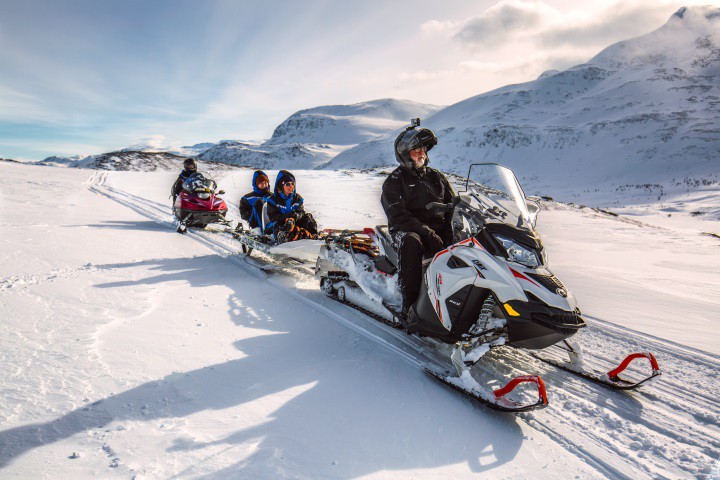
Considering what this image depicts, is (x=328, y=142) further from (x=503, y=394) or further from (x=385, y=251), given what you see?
(x=503, y=394)

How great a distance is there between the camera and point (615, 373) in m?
3.34

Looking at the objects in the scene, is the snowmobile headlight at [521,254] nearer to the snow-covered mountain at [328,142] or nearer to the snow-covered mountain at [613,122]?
the snow-covered mountain at [613,122]

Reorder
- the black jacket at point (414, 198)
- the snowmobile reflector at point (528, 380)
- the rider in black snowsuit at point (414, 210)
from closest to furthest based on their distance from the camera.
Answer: the snowmobile reflector at point (528, 380) < the rider in black snowsuit at point (414, 210) < the black jacket at point (414, 198)

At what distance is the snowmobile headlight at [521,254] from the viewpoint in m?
3.04

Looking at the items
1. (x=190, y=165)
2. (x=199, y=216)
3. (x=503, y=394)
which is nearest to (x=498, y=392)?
(x=503, y=394)

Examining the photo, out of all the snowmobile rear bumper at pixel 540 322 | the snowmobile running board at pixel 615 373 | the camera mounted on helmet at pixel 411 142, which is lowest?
the snowmobile running board at pixel 615 373

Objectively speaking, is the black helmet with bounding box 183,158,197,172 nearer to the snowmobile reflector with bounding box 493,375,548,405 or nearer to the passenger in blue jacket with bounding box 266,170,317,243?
the passenger in blue jacket with bounding box 266,170,317,243

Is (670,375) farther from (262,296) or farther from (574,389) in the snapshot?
(262,296)

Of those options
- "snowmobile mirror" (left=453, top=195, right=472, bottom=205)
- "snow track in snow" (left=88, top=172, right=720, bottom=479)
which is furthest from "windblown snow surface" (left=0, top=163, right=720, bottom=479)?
"snowmobile mirror" (left=453, top=195, right=472, bottom=205)

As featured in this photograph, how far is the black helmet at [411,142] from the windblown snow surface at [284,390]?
1.86 meters

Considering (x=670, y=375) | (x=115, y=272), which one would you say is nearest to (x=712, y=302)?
(x=670, y=375)

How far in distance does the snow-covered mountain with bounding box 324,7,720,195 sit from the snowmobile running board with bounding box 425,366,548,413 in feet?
145

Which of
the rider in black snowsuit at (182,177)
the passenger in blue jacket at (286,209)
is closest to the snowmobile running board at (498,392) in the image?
the passenger in blue jacket at (286,209)

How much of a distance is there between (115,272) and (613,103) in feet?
265
